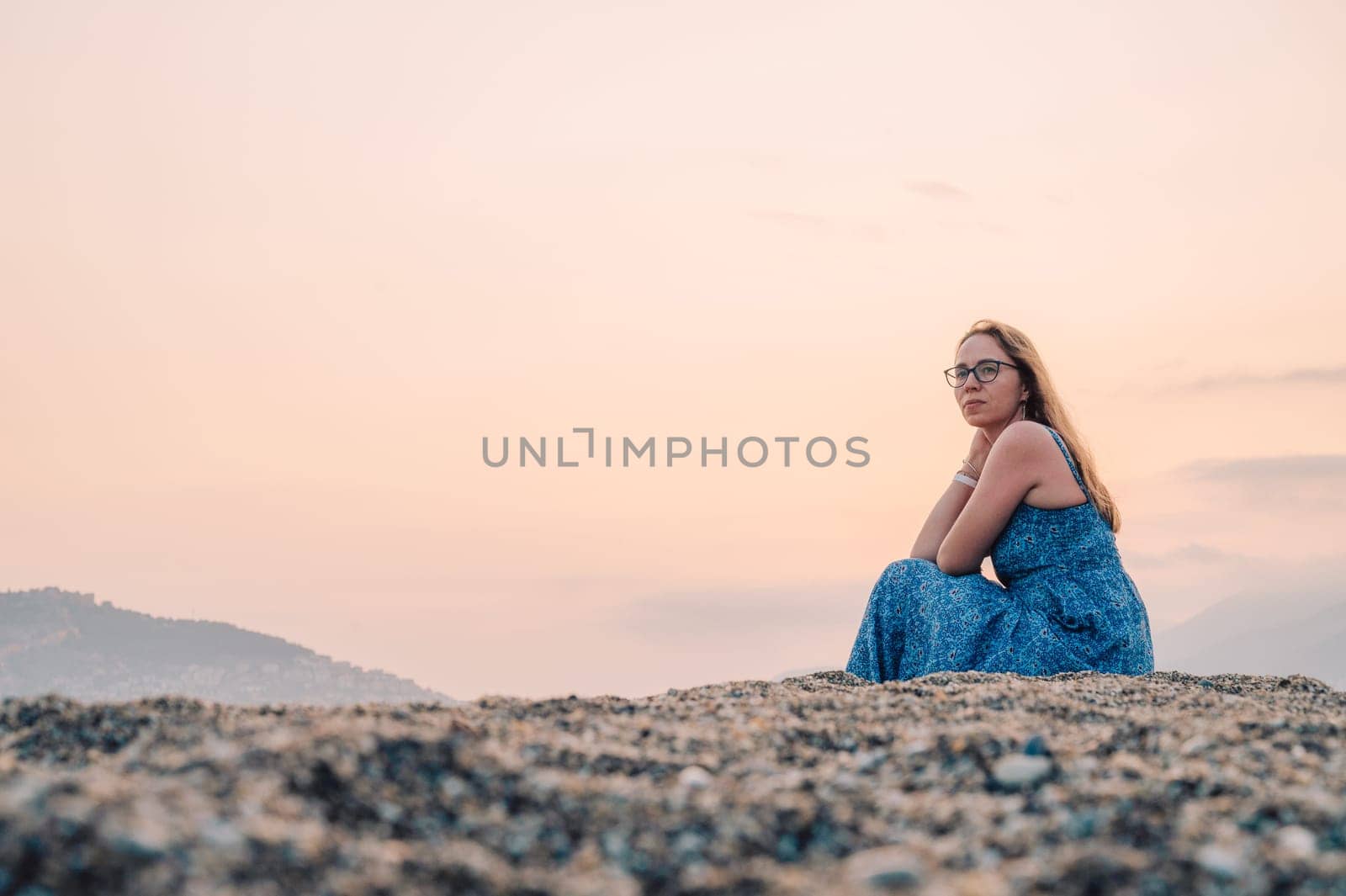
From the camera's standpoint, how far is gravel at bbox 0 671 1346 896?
8.09 feet

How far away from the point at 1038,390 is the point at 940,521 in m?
1.16

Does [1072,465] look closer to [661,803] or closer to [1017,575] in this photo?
[1017,575]

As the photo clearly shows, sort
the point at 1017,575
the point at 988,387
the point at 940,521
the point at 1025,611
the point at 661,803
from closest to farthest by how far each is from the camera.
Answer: the point at 661,803 → the point at 1025,611 → the point at 1017,575 → the point at 988,387 → the point at 940,521

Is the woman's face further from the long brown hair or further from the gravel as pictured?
the gravel

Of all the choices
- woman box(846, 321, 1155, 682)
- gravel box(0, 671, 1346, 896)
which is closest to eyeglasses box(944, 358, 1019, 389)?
woman box(846, 321, 1155, 682)

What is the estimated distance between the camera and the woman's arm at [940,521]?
788 cm

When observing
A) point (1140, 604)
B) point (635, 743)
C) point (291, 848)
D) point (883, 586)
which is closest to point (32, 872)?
point (291, 848)

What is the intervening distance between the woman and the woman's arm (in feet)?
2.42

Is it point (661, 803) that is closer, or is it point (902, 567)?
point (661, 803)

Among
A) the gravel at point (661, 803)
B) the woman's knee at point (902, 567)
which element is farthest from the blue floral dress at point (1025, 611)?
the gravel at point (661, 803)

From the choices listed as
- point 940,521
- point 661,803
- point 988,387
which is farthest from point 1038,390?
point 661,803

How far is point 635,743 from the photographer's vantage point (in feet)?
12.2

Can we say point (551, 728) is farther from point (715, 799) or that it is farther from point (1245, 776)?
point (1245, 776)

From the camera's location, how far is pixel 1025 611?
6738 mm
